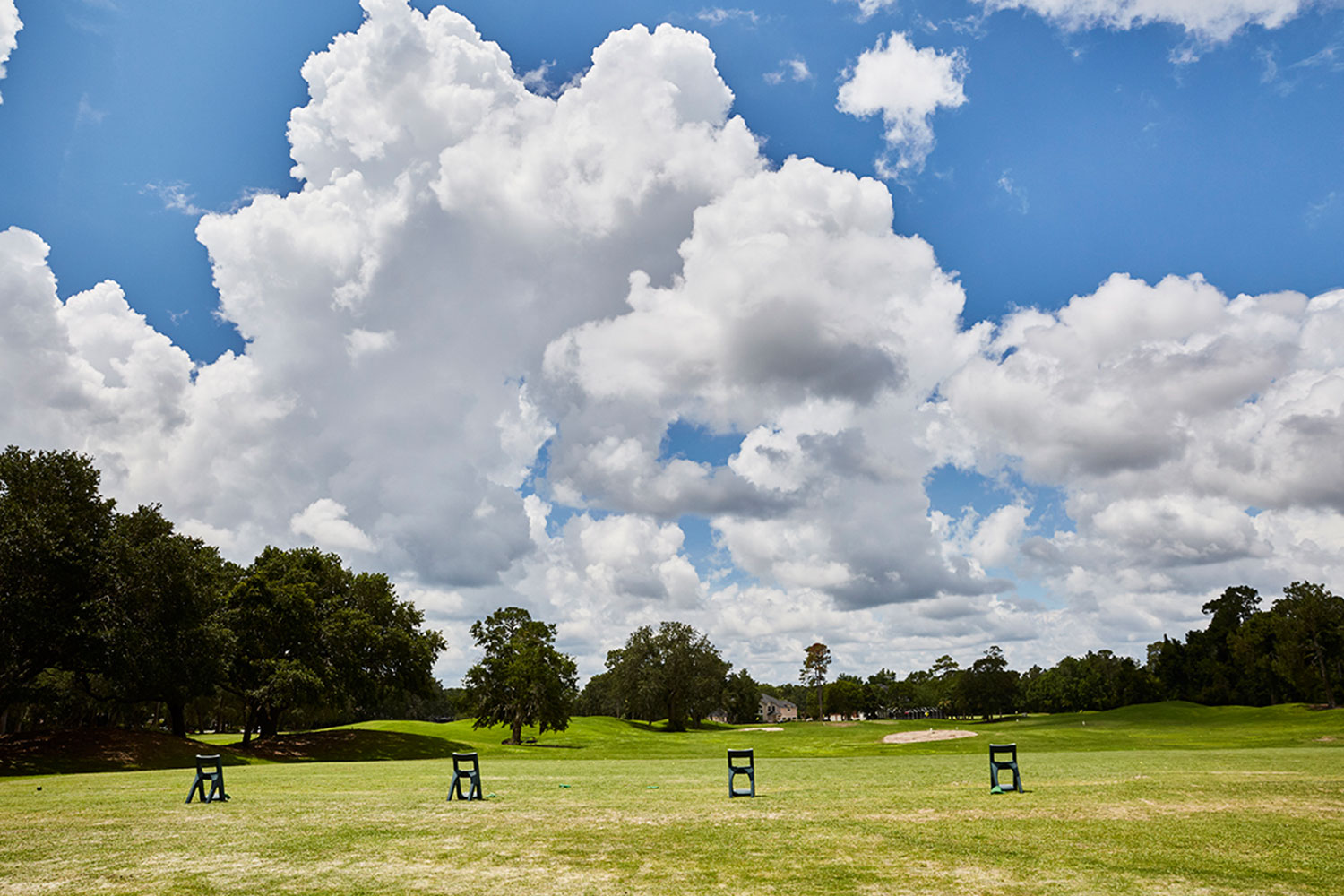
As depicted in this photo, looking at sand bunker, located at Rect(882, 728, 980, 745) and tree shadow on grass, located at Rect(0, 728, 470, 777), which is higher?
tree shadow on grass, located at Rect(0, 728, 470, 777)

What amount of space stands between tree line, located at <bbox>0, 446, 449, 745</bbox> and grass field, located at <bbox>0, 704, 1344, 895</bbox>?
43.7 ft

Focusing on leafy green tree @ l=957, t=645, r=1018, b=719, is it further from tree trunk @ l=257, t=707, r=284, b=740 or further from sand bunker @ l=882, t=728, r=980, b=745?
tree trunk @ l=257, t=707, r=284, b=740

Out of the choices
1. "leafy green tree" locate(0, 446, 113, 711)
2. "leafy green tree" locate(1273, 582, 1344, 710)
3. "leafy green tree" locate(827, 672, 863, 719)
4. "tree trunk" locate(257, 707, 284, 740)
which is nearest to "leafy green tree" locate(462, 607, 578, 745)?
"tree trunk" locate(257, 707, 284, 740)

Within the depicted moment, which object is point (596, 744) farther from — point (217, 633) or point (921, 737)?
point (217, 633)

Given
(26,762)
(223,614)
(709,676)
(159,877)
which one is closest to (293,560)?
(223,614)

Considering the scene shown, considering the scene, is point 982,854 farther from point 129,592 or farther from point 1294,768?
point 129,592

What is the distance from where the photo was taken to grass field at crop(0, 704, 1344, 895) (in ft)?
34.2

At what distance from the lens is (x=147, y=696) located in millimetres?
46250

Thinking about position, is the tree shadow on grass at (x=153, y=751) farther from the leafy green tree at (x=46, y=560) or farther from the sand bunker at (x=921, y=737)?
the sand bunker at (x=921, y=737)

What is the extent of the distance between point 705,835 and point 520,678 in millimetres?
51537

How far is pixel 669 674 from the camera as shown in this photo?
103250mm

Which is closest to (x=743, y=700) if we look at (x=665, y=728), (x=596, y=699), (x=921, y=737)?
(x=596, y=699)

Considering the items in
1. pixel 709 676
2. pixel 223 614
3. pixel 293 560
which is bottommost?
pixel 709 676

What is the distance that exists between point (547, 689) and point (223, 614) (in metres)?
23.9
